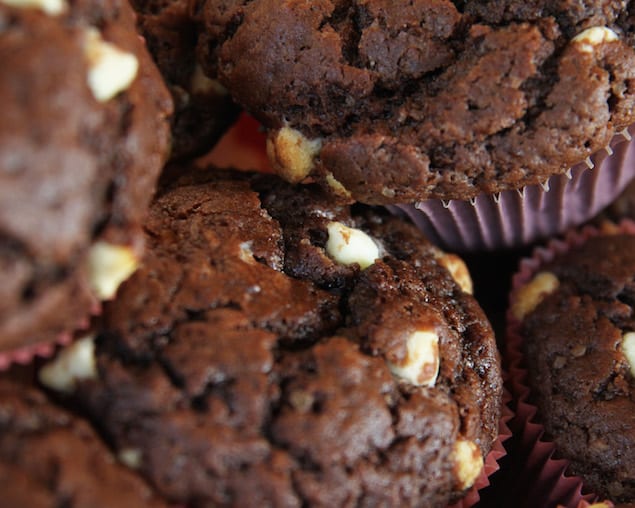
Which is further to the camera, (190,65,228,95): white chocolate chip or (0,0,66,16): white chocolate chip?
(190,65,228,95): white chocolate chip

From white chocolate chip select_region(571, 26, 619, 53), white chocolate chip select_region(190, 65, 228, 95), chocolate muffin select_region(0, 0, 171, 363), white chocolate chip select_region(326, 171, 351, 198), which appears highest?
white chocolate chip select_region(571, 26, 619, 53)

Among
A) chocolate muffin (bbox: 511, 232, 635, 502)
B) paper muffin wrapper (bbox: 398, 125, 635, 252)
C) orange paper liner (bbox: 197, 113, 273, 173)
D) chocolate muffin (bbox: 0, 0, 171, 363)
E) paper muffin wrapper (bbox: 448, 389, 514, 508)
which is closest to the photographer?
chocolate muffin (bbox: 0, 0, 171, 363)

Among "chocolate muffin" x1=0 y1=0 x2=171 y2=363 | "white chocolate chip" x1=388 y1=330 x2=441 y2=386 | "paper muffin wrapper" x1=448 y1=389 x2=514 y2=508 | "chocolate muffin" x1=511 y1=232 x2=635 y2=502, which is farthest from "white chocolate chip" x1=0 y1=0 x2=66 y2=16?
"chocolate muffin" x1=511 y1=232 x2=635 y2=502

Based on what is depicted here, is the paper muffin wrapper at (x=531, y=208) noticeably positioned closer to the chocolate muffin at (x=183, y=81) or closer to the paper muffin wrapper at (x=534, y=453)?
the paper muffin wrapper at (x=534, y=453)

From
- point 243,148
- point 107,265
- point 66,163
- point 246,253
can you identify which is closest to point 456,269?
point 246,253

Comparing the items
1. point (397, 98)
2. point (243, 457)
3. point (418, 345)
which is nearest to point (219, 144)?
point (397, 98)

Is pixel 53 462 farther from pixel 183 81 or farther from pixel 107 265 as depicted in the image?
pixel 183 81

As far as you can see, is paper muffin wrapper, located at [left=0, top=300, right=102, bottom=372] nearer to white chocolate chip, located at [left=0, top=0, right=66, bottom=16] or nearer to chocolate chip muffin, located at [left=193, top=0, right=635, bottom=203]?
white chocolate chip, located at [left=0, top=0, right=66, bottom=16]
